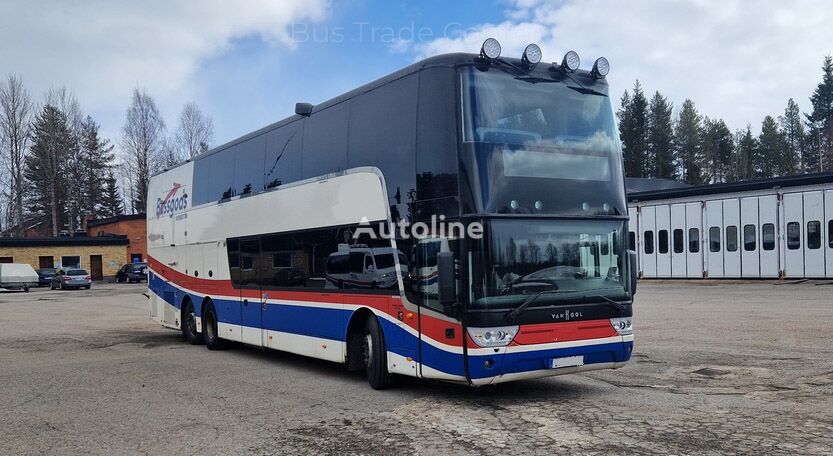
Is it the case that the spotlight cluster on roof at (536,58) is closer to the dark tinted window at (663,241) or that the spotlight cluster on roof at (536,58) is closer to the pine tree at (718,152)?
the dark tinted window at (663,241)

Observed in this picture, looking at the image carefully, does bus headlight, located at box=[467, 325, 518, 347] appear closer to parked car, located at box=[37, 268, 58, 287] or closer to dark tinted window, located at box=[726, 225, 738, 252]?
dark tinted window, located at box=[726, 225, 738, 252]

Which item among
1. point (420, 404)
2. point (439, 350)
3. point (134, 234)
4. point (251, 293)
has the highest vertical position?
point (134, 234)

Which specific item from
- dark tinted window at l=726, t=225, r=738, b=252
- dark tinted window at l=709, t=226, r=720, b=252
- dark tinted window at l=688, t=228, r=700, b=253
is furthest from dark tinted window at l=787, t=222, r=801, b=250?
dark tinted window at l=688, t=228, r=700, b=253

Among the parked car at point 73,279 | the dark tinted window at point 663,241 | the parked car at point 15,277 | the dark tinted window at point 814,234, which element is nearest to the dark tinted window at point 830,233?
the dark tinted window at point 814,234

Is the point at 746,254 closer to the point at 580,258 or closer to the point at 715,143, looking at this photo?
the point at 580,258

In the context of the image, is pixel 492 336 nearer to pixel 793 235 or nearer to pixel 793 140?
pixel 793 235

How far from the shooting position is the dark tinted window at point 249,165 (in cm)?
1304

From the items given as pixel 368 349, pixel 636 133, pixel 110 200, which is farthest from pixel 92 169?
pixel 368 349

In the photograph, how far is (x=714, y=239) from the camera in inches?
1286

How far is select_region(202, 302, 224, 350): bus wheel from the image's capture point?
14.9 meters

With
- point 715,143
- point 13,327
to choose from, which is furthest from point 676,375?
point 715,143

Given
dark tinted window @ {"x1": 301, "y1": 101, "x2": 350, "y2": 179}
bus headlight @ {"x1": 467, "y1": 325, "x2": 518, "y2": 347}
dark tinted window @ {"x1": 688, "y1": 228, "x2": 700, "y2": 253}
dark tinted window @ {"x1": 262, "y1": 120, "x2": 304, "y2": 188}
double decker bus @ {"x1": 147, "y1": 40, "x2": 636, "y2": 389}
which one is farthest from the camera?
dark tinted window @ {"x1": 688, "y1": 228, "x2": 700, "y2": 253}

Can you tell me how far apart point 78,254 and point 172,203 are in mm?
46420

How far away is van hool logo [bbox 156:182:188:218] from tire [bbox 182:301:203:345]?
2.14 metres
